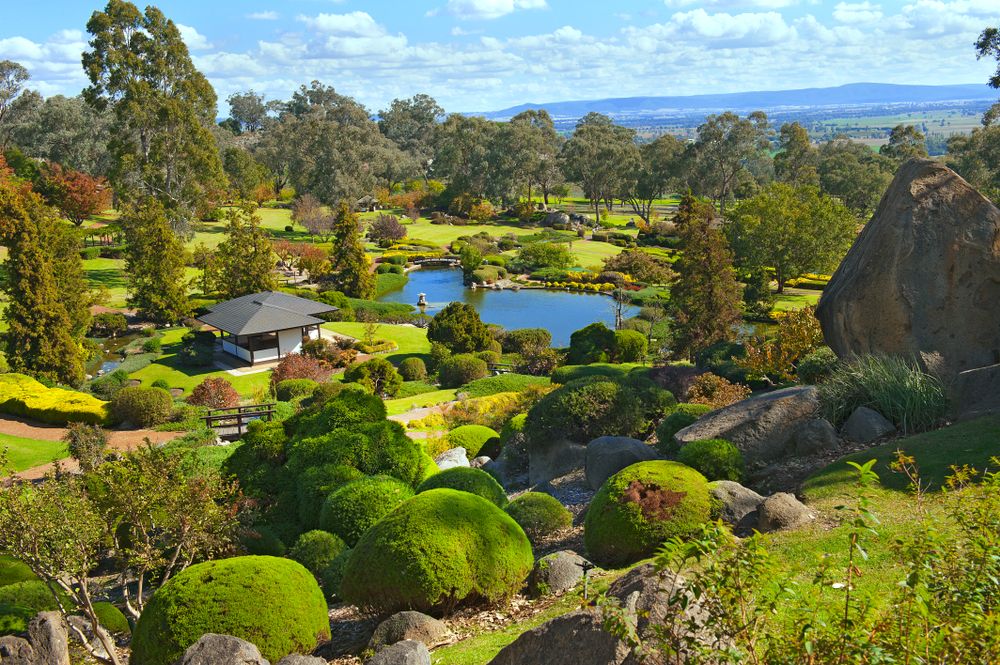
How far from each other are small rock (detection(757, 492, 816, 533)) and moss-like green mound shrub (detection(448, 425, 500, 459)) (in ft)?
32.5

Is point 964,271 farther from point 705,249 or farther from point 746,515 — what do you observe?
point 705,249

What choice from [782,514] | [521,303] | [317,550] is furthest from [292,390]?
[521,303]

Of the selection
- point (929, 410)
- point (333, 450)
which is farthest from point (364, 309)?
point (929, 410)

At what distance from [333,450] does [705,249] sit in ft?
55.3

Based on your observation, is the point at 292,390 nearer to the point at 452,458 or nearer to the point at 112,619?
the point at 452,458

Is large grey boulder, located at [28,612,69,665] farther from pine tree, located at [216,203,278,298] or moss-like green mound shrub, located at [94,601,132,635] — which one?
pine tree, located at [216,203,278,298]

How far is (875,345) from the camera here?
14.4m

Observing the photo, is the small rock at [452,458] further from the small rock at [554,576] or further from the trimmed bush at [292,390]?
the trimmed bush at [292,390]

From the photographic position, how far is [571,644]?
509 cm

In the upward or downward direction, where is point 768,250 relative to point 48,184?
downward

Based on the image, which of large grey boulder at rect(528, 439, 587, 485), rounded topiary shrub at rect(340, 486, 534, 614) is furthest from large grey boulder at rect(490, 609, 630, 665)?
large grey boulder at rect(528, 439, 587, 485)

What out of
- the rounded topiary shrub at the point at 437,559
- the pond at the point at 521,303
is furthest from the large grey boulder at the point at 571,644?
the pond at the point at 521,303

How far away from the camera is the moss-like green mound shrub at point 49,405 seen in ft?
79.5

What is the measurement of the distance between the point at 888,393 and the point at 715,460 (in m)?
3.54
